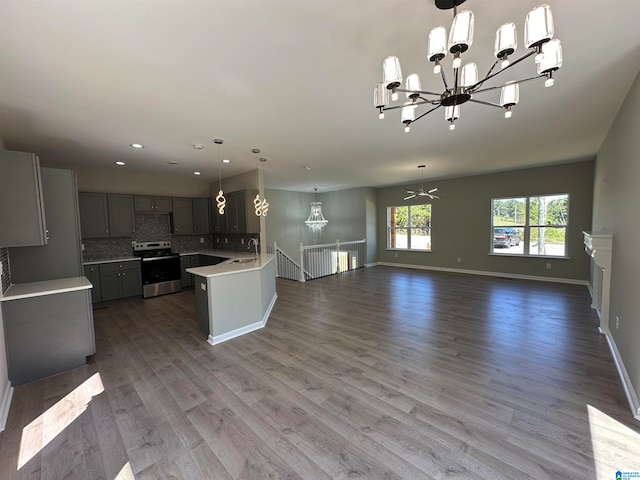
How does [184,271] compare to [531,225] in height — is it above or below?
below

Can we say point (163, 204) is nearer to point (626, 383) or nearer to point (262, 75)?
point (262, 75)

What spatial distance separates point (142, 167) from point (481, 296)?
23.9 feet

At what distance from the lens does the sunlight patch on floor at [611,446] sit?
5.37 ft

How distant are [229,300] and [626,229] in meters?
4.52

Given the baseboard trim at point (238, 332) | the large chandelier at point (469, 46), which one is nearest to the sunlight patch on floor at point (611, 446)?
the large chandelier at point (469, 46)

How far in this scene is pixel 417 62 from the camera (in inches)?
83.4

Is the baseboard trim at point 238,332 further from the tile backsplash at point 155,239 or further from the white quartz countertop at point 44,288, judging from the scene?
the tile backsplash at point 155,239

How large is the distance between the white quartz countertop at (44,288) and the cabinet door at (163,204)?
122 inches

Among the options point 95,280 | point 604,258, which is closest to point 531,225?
point 604,258

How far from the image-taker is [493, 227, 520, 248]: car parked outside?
692cm

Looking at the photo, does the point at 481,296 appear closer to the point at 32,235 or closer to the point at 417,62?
the point at 417,62

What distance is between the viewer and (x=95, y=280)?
5.06m

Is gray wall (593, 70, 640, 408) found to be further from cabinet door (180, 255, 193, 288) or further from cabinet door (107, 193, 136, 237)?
cabinet door (107, 193, 136, 237)

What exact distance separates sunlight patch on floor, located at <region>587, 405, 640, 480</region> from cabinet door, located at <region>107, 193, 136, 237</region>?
7291 mm
